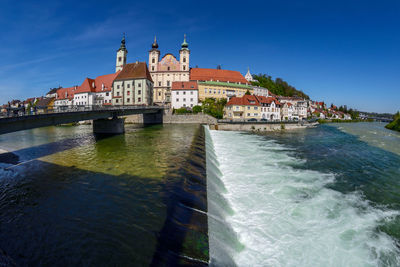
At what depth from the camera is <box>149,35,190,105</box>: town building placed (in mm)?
77812

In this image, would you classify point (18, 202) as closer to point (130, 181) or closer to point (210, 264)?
point (130, 181)

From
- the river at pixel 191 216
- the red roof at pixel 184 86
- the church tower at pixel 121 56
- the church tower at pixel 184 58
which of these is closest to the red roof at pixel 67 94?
the church tower at pixel 121 56

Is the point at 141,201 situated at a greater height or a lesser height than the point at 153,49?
lesser

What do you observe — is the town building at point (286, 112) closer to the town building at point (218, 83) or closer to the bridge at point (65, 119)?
the town building at point (218, 83)

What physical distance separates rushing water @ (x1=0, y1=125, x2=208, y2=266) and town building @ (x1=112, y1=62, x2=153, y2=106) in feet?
173

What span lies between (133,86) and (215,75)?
37665 mm

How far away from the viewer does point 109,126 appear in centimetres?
3111

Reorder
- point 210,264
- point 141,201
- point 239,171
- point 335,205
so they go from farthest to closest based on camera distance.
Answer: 1. point 239,171
2. point 335,205
3. point 141,201
4. point 210,264

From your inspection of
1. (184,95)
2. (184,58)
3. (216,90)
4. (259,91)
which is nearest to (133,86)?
(184,95)

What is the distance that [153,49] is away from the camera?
79.9 metres

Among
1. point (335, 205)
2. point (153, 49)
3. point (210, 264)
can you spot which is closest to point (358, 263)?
point (335, 205)

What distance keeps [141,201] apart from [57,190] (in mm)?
4284

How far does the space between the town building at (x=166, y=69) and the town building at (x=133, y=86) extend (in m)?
12.8

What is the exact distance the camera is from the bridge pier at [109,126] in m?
31.1
